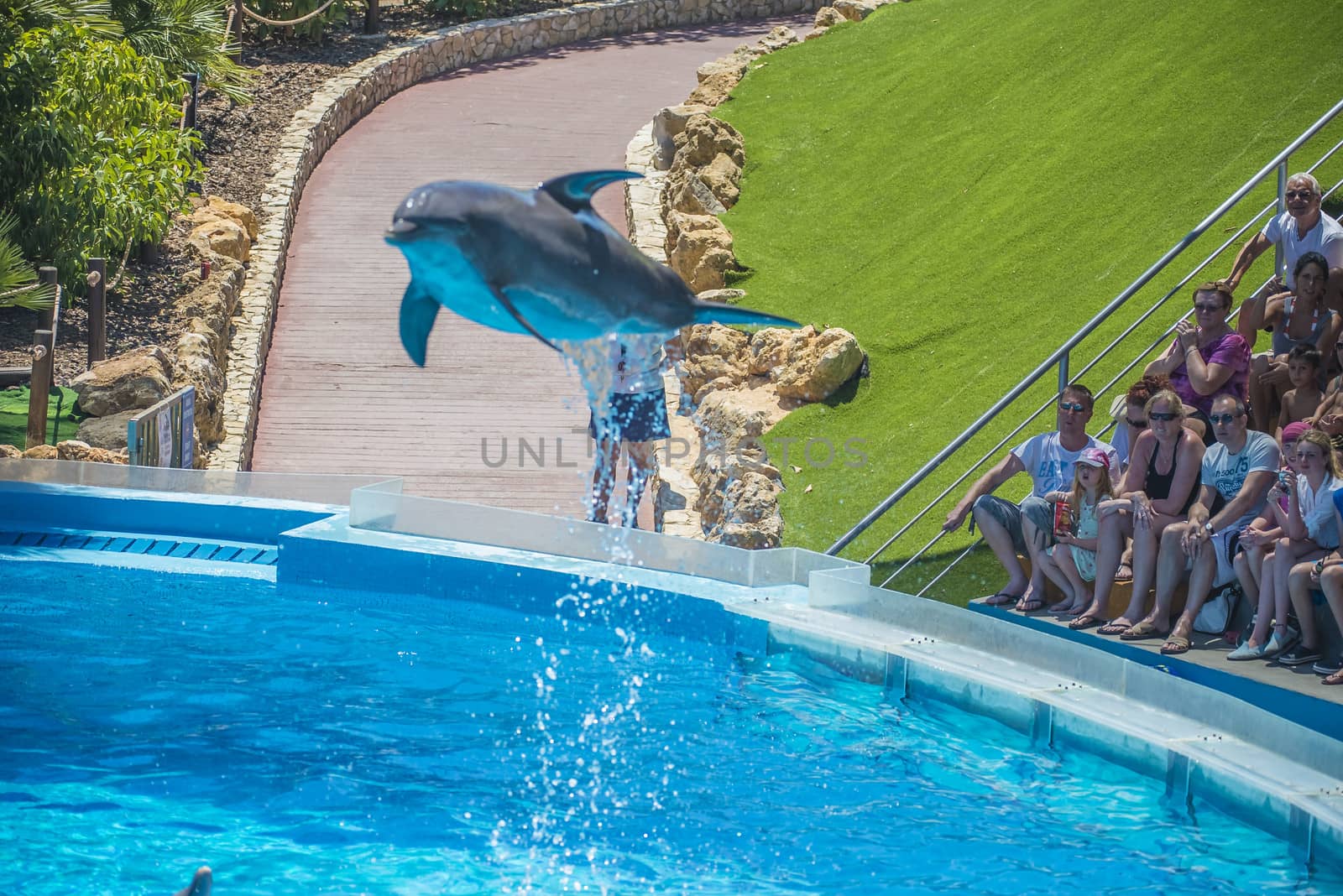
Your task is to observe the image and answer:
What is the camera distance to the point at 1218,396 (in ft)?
24.7

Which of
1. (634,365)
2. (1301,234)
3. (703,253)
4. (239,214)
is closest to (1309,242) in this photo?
(1301,234)

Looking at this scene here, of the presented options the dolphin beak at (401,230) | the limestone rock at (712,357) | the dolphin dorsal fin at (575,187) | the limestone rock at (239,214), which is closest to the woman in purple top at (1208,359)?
the dolphin dorsal fin at (575,187)

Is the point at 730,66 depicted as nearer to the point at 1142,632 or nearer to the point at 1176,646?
the point at 1142,632

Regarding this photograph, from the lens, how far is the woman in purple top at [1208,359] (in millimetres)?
7855

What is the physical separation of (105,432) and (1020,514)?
23.4ft

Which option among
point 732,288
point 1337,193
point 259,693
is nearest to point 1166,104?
point 1337,193

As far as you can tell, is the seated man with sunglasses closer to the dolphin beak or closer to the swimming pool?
the swimming pool

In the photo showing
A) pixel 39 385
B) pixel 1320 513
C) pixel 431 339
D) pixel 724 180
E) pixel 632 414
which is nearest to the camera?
pixel 1320 513

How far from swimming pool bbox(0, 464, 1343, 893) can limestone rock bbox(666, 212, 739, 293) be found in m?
5.47

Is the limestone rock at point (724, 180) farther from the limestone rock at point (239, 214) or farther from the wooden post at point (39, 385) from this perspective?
the wooden post at point (39, 385)

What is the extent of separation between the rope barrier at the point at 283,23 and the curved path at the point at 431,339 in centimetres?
149

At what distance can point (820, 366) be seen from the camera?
40.2ft

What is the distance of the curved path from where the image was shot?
42.5 ft

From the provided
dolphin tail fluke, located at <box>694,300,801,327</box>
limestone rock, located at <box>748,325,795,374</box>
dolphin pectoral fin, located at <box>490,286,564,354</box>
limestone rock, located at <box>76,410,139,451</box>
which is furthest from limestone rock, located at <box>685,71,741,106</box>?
dolphin pectoral fin, located at <box>490,286,564,354</box>
